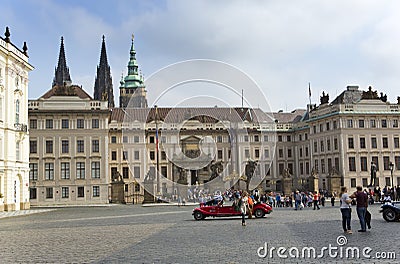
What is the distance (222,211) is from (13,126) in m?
26.7

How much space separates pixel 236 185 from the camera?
262 feet

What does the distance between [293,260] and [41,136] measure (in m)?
61.2

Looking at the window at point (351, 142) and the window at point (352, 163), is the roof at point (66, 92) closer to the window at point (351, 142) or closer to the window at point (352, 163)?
the window at point (351, 142)

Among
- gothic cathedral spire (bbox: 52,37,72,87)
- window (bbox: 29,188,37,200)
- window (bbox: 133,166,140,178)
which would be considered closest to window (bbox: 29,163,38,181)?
window (bbox: 29,188,37,200)

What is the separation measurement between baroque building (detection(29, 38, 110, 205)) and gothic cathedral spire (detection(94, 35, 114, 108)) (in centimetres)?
6234

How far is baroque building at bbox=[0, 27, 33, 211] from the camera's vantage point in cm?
4469

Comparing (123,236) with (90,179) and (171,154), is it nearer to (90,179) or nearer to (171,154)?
(90,179)

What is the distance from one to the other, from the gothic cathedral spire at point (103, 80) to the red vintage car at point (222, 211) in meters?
106

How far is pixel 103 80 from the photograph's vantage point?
439 ft

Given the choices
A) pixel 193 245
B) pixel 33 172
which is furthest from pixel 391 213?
pixel 33 172

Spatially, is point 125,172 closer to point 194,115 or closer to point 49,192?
point 194,115

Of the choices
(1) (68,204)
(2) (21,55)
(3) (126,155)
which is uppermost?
(2) (21,55)

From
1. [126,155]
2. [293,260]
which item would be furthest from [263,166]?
[293,260]

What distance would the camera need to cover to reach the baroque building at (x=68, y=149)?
67562 mm
